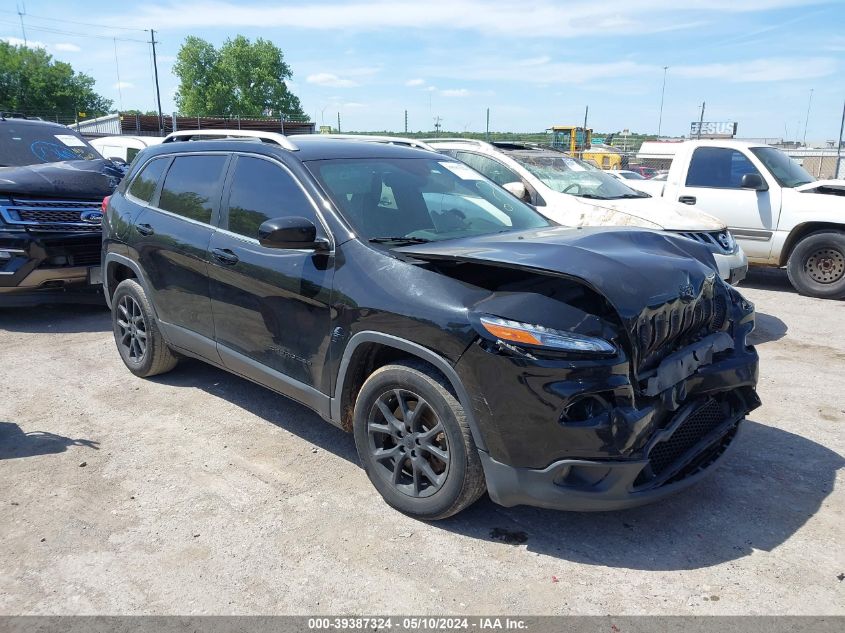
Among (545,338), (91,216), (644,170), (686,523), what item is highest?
(545,338)

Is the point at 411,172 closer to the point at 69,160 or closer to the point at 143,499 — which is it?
the point at 143,499

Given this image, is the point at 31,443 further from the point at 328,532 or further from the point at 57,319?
the point at 57,319

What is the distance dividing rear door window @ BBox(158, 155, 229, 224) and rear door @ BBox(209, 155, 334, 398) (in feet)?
0.57

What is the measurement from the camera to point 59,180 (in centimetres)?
715

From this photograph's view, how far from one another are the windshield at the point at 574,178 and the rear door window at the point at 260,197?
430 centimetres

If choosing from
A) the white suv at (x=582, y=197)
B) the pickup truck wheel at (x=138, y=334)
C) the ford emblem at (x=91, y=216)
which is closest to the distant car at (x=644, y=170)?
the white suv at (x=582, y=197)

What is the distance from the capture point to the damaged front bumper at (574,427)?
9.03 ft

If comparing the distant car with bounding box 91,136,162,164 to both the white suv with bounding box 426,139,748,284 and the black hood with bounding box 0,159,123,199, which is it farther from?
the white suv with bounding box 426,139,748,284

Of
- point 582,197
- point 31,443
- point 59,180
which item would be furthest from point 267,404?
point 582,197

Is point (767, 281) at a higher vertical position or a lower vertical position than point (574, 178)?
lower

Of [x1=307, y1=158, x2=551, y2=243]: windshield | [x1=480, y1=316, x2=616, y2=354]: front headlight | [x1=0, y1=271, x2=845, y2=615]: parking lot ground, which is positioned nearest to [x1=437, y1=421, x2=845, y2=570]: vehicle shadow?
[x1=0, y1=271, x2=845, y2=615]: parking lot ground

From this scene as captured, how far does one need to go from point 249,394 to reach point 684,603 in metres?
3.37

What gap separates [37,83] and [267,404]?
280ft

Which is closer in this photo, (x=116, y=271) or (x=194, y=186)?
(x=194, y=186)
